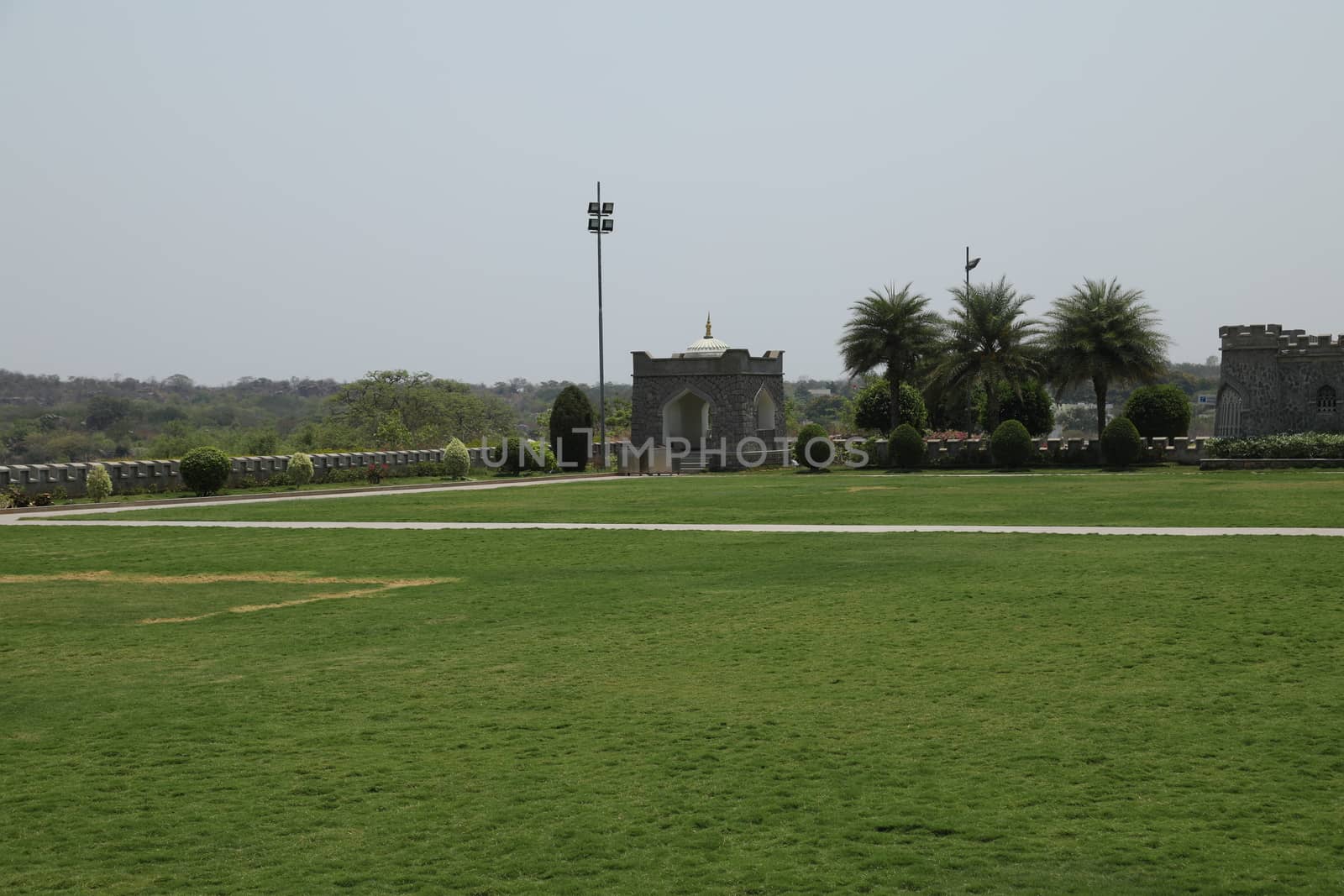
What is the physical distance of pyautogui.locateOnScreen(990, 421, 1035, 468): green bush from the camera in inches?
1823

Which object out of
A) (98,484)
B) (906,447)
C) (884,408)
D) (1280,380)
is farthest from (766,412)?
(98,484)

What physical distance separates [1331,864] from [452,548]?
16.8 metres

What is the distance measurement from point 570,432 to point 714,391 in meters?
6.40

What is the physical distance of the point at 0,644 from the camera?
13797 mm

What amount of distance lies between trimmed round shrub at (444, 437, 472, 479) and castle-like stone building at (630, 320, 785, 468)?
8585mm

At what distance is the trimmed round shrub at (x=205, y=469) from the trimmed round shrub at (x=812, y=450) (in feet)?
69.5

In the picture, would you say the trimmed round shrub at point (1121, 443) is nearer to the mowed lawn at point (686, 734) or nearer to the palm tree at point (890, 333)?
the palm tree at point (890, 333)

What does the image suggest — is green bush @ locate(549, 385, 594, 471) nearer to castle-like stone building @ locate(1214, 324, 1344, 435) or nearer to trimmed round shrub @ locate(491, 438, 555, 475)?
trimmed round shrub @ locate(491, 438, 555, 475)

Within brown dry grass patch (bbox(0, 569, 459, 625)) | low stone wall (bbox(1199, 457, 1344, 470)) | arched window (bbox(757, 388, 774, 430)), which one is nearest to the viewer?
brown dry grass patch (bbox(0, 569, 459, 625))

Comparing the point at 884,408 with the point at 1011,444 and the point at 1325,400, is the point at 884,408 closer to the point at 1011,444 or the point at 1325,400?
the point at 1011,444

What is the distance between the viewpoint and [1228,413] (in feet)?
165

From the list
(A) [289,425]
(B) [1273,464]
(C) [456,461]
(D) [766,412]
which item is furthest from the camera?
(A) [289,425]

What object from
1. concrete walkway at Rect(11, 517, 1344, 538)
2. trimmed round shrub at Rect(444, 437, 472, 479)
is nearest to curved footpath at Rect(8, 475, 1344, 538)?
concrete walkway at Rect(11, 517, 1344, 538)

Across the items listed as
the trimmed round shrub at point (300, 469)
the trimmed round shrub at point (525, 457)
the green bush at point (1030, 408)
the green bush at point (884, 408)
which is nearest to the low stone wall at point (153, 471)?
the trimmed round shrub at point (300, 469)
